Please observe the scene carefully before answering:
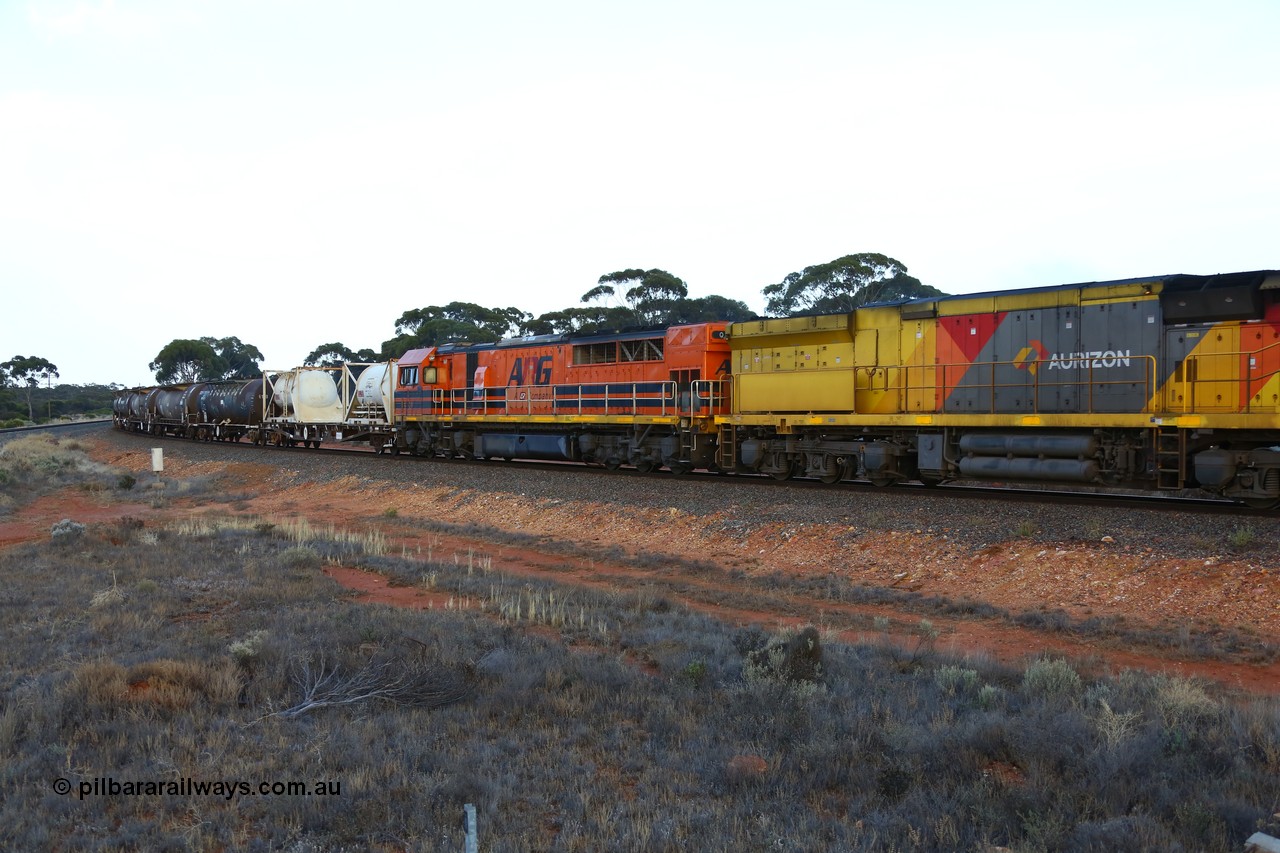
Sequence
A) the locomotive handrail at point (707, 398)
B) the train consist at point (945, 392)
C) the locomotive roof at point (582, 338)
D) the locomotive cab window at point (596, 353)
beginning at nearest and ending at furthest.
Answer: the train consist at point (945, 392) < the locomotive handrail at point (707, 398) < the locomotive roof at point (582, 338) < the locomotive cab window at point (596, 353)

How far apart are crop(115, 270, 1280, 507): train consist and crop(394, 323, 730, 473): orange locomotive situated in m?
0.05

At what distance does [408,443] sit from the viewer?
30.2 metres

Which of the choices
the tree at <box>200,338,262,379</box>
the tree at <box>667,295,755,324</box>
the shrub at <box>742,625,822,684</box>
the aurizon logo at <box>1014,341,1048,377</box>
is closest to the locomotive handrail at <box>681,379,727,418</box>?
the aurizon logo at <box>1014,341,1048,377</box>

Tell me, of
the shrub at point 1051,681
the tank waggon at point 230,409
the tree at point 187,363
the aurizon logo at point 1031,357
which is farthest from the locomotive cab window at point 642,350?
the tree at point 187,363

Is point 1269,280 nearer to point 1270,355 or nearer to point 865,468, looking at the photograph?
point 1270,355

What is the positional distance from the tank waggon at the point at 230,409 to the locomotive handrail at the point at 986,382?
30616 mm

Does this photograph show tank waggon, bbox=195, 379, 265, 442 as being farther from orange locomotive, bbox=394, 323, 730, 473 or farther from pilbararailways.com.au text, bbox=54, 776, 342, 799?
pilbararailways.com.au text, bbox=54, 776, 342, 799

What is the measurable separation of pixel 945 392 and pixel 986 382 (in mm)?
793

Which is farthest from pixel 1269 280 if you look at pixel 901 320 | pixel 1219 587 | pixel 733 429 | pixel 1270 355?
pixel 733 429

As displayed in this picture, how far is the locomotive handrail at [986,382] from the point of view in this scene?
13609 millimetres

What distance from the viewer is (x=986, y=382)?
15289 mm

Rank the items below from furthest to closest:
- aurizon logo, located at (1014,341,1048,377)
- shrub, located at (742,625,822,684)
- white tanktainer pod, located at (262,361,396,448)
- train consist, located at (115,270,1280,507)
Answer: white tanktainer pod, located at (262,361,396,448) → aurizon logo, located at (1014,341,1048,377) → train consist, located at (115,270,1280,507) → shrub, located at (742,625,822,684)

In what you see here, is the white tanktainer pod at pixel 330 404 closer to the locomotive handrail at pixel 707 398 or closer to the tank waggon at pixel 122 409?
the locomotive handrail at pixel 707 398

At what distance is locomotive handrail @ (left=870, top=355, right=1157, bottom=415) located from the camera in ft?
44.7
